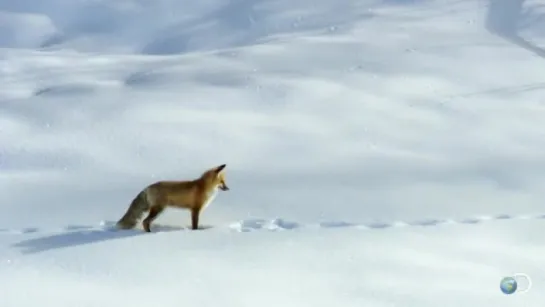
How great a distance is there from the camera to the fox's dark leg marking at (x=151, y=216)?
440 centimetres

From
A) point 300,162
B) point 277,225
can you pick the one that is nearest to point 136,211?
point 277,225

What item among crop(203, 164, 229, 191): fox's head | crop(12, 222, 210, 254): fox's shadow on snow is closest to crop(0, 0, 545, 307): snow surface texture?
crop(12, 222, 210, 254): fox's shadow on snow

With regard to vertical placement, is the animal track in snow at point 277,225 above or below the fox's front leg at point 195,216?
below

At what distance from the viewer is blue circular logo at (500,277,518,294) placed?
12.4ft

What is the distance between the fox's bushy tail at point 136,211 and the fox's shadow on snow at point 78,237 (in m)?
0.04

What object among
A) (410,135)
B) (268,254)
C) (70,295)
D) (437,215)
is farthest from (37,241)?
(410,135)

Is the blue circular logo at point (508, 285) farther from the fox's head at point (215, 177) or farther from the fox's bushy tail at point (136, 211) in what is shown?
the fox's bushy tail at point (136, 211)

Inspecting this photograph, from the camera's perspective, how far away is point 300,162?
5.87 metres

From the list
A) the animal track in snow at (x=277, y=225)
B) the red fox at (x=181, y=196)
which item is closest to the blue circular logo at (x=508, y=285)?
the animal track in snow at (x=277, y=225)

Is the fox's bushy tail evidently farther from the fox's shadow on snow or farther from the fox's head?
the fox's head

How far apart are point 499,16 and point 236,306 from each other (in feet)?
26.2

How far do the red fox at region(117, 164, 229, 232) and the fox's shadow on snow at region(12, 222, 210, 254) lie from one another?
9 cm

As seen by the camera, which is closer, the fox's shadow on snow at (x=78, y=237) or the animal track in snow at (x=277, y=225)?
the fox's shadow on snow at (x=78, y=237)

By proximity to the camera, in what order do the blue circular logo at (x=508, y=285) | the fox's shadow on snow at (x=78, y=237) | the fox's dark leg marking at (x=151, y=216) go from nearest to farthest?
the blue circular logo at (x=508, y=285), the fox's shadow on snow at (x=78, y=237), the fox's dark leg marking at (x=151, y=216)
